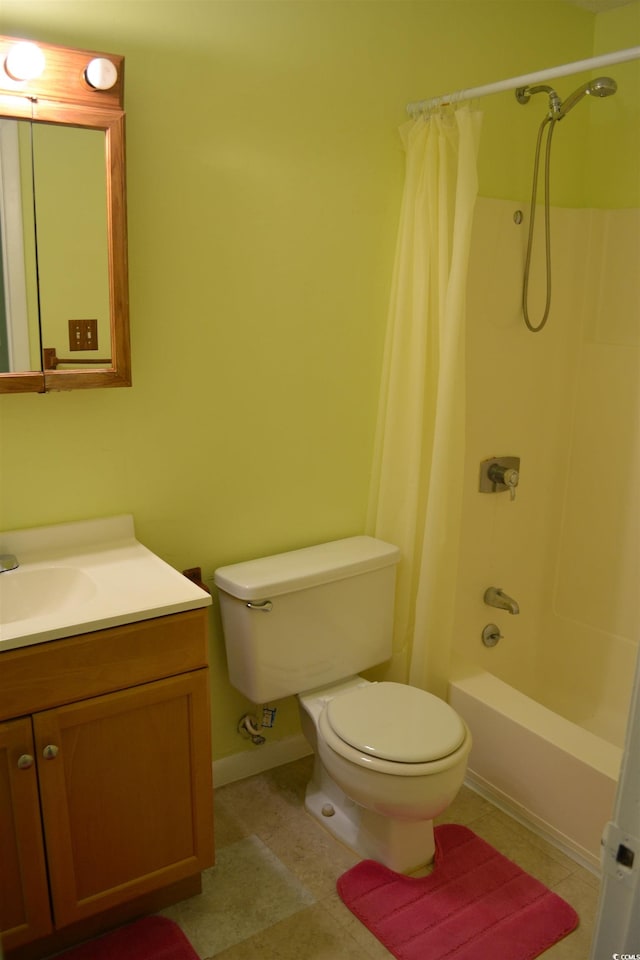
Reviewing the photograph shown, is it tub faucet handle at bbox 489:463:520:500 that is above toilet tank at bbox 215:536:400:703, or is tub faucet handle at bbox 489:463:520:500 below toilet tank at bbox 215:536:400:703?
above

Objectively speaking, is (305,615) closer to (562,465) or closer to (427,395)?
(427,395)

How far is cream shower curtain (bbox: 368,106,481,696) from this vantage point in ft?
7.41

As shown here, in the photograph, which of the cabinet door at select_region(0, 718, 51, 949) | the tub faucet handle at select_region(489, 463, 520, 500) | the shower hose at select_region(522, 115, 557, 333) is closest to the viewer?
the cabinet door at select_region(0, 718, 51, 949)

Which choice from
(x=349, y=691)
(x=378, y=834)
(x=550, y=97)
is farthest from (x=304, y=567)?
(x=550, y=97)

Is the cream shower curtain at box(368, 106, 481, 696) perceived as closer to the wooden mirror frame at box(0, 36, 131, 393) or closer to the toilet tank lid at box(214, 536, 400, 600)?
the toilet tank lid at box(214, 536, 400, 600)

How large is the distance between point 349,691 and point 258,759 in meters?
0.49

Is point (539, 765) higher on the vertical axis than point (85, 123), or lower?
lower

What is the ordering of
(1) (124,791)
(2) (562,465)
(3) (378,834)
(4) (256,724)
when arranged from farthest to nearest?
1. (2) (562,465)
2. (4) (256,724)
3. (3) (378,834)
4. (1) (124,791)

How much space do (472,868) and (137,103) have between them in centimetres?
220

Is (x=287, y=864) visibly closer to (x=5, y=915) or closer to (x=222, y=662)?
(x=222, y=662)

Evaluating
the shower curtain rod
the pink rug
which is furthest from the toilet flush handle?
the shower curtain rod

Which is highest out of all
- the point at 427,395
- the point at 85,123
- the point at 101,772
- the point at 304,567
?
the point at 85,123

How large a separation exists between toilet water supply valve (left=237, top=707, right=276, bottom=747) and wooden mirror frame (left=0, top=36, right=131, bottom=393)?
111cm

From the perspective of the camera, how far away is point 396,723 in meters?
2.03
